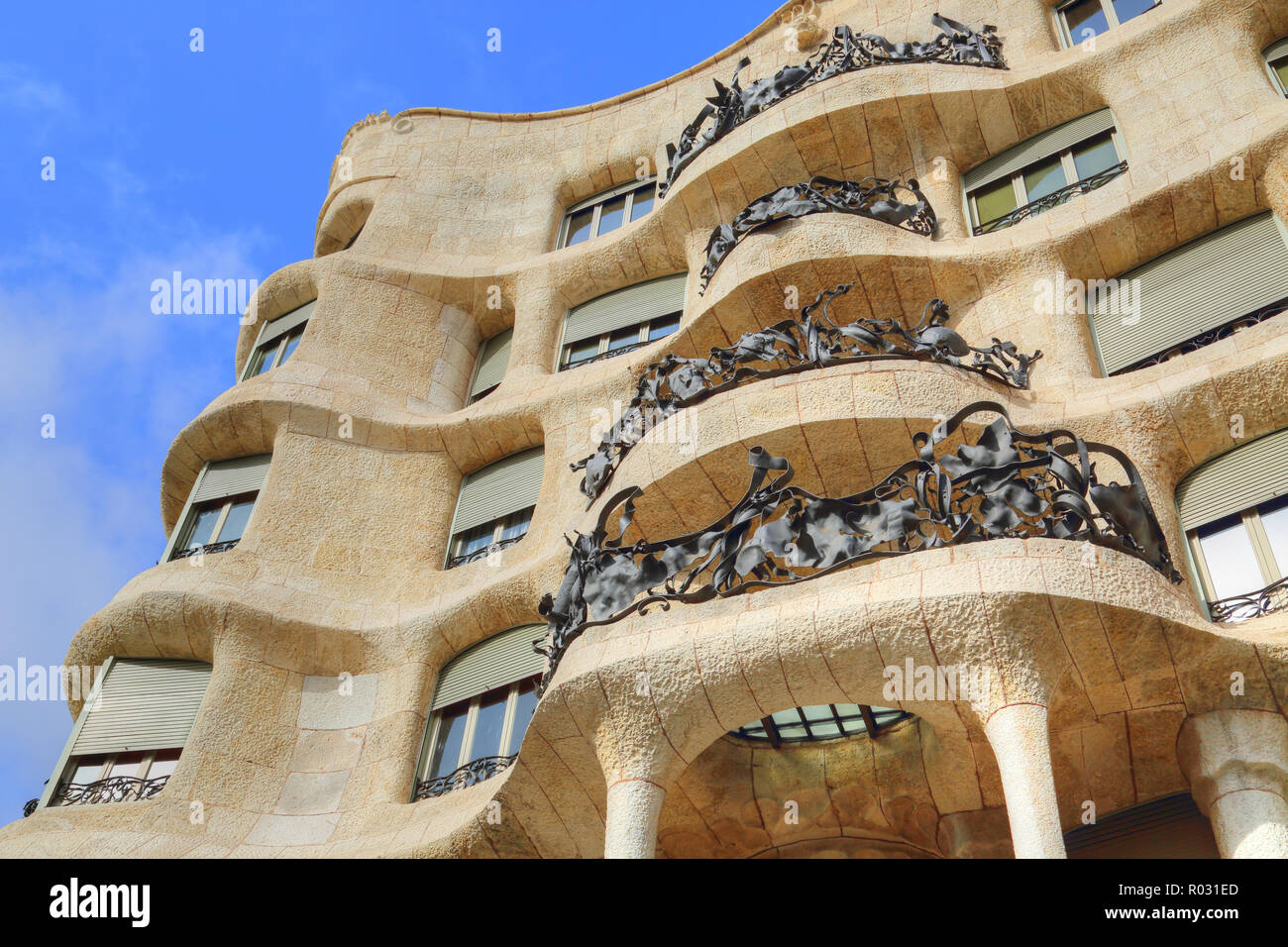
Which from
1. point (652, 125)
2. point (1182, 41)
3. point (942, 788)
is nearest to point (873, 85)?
point (1182, 41)

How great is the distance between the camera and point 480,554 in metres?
14.9

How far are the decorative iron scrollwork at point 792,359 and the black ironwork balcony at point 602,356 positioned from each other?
3.26 meters

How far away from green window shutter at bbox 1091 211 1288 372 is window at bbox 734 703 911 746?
4.45 metres

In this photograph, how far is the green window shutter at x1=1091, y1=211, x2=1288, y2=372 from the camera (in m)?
12.3

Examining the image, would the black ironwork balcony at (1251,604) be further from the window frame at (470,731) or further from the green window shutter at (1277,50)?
the green window shutter at (1277,50)

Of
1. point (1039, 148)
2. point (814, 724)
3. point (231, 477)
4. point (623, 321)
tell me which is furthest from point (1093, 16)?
point (231, 477)

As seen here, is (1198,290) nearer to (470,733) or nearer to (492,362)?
(470,733)

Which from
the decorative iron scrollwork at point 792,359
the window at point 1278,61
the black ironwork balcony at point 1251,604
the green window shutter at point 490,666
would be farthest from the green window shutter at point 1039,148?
the green window shutter at point 490,666

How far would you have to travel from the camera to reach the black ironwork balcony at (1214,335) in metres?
12.0

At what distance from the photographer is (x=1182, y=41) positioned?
49.3ft

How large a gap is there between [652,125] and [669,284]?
3984mm
